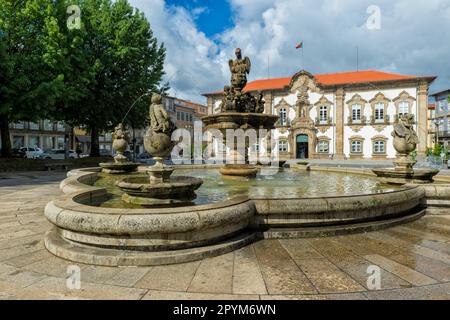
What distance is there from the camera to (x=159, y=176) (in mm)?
5676

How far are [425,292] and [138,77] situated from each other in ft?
83.4

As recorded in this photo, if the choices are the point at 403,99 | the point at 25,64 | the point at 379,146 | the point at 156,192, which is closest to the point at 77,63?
the point at 25,64

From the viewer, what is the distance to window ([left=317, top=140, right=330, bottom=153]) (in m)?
47.4

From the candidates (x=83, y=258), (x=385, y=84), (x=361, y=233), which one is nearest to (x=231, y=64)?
(x=361, y=233)

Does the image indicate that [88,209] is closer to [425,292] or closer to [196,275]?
[196,275]

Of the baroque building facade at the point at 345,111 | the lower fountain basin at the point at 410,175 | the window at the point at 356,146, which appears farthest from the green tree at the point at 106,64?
the window at the point at 356,146

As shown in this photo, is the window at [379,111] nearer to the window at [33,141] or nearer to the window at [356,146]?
the window at [356,146]

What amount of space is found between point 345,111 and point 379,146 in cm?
741

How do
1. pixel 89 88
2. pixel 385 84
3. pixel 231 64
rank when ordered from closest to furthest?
pixel 231 64 < pixel 89 88 < pixel 385 84

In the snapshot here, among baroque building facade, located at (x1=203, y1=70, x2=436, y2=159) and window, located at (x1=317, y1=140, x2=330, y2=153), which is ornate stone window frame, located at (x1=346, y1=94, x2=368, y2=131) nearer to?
baroque building facade, located at (x1=203, y1=70, x2=436, y2=159)

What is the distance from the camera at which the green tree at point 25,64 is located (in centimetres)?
1750

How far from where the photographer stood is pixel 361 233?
5.11 meters

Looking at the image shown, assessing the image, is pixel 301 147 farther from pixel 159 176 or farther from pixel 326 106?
pixel 159 176

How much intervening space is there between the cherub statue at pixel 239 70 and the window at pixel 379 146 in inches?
1578
